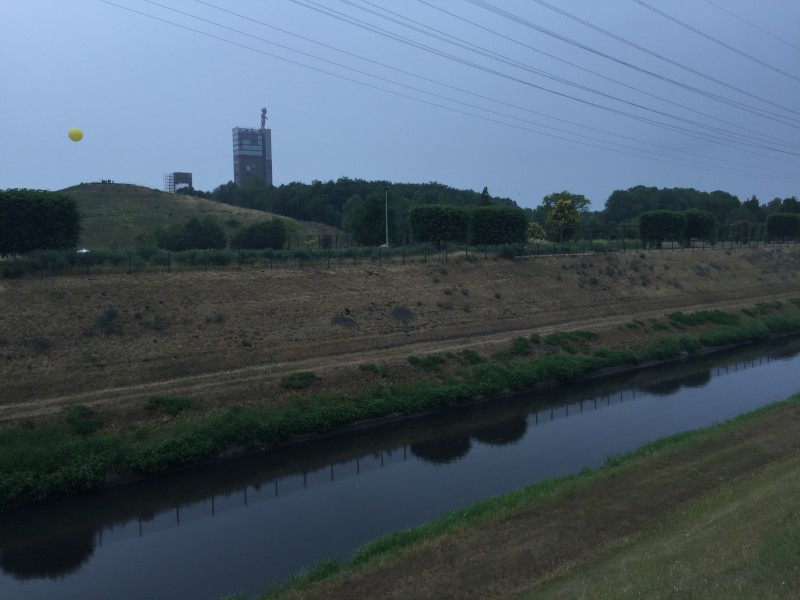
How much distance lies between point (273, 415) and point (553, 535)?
13170 mm

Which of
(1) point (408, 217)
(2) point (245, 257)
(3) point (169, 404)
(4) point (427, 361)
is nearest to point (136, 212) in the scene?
(1) point (408, 217)

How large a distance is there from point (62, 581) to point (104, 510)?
11.9 ft

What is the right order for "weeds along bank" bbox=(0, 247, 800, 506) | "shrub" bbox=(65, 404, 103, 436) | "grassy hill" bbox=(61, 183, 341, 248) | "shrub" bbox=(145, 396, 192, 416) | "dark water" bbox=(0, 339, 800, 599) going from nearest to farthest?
"dark water" bbox=(0, 339, 800, 599)
"shrub" bbox=(65, 404, 103, 436)
"weeds along bank" bbox=(0, 247, 800, 506)
"shrub" bbox=(145, 396, 192, 416)
"grassy hill" bbox=(61, 183, 341, 248)

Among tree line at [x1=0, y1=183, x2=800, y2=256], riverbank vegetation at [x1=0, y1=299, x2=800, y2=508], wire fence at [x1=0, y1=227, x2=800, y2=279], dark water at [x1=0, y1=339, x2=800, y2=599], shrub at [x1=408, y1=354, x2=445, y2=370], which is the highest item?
tree line at [x1=0, y1=183, x2=800, y2=256]

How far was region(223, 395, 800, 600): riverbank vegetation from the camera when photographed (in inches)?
371

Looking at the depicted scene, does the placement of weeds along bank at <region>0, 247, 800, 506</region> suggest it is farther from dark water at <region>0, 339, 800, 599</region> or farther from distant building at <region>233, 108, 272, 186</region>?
distant building at <region>233, 108, 272, 186</region>

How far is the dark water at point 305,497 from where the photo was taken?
15.3 m

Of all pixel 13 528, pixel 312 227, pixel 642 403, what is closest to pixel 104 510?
pixel 13 528

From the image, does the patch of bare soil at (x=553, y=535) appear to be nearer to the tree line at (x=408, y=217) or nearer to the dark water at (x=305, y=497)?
the dark water at (x=305, y=497)

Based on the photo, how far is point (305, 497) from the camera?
19.6m

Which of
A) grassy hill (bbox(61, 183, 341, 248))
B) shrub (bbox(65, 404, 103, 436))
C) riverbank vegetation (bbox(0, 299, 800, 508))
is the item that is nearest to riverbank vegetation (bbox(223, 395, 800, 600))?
riverbank vegetation (bbox(0, 299, 800, 508))

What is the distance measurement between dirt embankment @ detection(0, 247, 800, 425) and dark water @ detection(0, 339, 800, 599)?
4010 mm

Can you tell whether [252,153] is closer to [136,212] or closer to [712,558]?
[136,212]

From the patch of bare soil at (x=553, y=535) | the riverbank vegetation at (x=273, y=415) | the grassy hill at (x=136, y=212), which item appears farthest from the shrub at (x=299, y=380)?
the grassy hill at (x=136, y=212)
